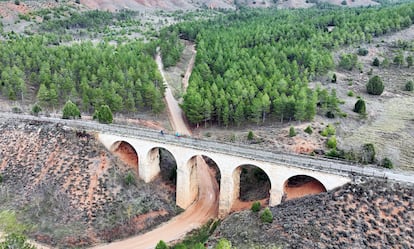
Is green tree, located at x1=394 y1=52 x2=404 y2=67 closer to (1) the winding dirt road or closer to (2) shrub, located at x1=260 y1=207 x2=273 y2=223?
(1) the winding dirt road

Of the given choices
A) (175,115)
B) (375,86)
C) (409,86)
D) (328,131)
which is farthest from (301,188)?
(409,86)

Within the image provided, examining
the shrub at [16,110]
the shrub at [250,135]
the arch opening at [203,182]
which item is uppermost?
the shrub at [16,110]

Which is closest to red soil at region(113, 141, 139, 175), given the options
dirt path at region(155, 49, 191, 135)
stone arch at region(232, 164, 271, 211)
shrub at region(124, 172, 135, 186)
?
shrub at region(124, 172, 135, 186)

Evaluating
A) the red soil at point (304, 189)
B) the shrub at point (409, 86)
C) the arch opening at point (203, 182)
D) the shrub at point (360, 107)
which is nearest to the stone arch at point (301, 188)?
the red soil at point (304, 189)

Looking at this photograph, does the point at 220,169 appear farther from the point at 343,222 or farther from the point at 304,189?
the point at 343,222

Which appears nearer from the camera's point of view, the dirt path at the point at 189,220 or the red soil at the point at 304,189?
the red soil at the point at 304,189

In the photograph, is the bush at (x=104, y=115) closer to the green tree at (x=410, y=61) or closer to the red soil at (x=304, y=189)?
the red soil at (x=304, y=189)
